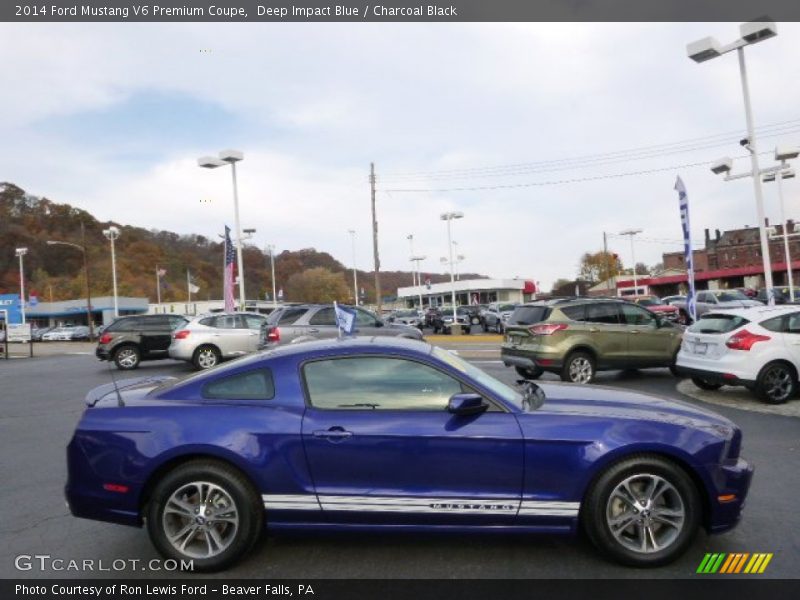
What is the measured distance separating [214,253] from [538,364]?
123m

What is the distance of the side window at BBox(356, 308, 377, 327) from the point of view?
15211 millimetres

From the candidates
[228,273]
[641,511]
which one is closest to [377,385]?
[641,511]

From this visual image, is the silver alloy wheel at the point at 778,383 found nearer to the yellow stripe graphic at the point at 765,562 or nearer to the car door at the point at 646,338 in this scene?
the car door at the point at 646,338

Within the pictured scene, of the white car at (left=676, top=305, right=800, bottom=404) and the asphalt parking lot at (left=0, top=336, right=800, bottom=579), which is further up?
the white car at (left=676, top=305, right=800, bottom=404)

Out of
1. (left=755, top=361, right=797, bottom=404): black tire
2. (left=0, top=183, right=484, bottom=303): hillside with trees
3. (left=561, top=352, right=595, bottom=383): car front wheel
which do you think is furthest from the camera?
(left=0, top=183, right=484, bottom=303): hillside with trees

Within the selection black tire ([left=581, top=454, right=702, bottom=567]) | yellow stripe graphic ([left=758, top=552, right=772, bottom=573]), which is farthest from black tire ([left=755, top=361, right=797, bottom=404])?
black tire ([left=581, top=454, right=702, bottom=567])

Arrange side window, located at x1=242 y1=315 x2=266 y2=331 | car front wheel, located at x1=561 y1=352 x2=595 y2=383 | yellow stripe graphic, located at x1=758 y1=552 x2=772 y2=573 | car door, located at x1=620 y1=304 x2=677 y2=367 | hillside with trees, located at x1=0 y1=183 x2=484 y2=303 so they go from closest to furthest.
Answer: yellow stripe graphic, located at x1=758 y1=552 x2=772 y2=573, car front wheel, located at x1=561 y1=352 x2=595 y2=383, car door, located at x1=620 y1=304 x2=677 y2=367, side window, located at x1=242 y1=315 x2=266 y2=331, hillside with trees, located at x1=0 y1=183 x2=484 y2=303

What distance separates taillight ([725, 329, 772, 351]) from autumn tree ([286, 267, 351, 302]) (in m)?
80.7

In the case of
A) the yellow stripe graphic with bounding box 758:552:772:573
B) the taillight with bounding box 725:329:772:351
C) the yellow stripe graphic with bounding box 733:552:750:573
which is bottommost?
the yellow stripe graphic with bounding box 758:552:772:573

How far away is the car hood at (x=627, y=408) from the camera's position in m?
4.06

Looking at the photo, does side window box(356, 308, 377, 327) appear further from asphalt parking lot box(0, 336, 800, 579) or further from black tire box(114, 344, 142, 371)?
asphalt parking lot box(0, 336, 800, 579)

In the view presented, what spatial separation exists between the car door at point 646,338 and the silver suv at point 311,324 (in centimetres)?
481

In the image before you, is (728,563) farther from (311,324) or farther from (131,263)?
(131,263)

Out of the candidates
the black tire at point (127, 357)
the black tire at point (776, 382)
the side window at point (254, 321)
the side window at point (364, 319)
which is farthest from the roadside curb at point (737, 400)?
the black tire at point (127, 357)
